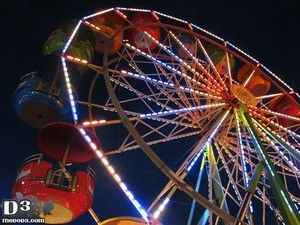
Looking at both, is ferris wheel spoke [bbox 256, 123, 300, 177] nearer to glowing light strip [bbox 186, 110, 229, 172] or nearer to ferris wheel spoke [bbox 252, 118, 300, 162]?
ferris wheel spoke [bbox 252, 118, 300, 162]

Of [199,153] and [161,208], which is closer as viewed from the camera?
[161,208]

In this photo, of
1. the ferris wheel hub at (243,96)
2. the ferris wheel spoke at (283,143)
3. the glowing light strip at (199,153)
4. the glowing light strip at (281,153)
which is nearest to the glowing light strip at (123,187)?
the glowing light strip at (199,153)

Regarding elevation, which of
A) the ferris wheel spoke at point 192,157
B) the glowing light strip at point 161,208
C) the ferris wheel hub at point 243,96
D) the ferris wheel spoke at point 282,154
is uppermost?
the ferris wheel hub at point 243,96

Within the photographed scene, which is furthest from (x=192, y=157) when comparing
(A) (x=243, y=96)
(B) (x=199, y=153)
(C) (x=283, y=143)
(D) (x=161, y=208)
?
(A) (x=243, y=96)

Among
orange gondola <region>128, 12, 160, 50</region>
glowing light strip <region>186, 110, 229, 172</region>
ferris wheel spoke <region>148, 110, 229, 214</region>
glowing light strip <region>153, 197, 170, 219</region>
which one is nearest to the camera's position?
glowing light strip <region>153, 197, 170, 219</region>

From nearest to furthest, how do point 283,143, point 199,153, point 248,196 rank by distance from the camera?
point 248,196, point 283,143, point 199,153

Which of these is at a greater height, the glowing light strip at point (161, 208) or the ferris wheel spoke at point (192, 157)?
the ferris wheel spoke at point (192, 157)

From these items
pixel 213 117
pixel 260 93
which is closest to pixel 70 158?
pixel 213 117

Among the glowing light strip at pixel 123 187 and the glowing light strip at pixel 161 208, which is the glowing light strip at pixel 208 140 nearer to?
the glowing light strip at pixel 161 208

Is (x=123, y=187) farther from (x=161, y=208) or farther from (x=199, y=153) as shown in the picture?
(x=199, y=153)

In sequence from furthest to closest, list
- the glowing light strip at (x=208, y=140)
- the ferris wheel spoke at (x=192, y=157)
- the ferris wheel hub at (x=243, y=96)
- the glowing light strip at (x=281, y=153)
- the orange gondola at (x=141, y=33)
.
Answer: the orange gondola at (x=141, y=33), the ferris wheel hub at (x=243, y=96), the glowing light strip at (x=281, y=153), the glowing light strip at (x=208, y=140), the ferris wheel spoke at (x=192, y=157)

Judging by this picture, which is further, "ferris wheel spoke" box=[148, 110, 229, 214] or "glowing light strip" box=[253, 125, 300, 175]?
"glowing light strip" box=[253, 125, 300, 175]

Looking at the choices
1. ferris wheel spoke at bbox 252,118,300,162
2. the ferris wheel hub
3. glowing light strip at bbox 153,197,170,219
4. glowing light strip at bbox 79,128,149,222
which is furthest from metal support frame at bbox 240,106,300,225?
glowing light strip at bbox 79,128,149,222

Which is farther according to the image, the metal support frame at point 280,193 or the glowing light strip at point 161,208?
the glowing light strip at point 161,208
